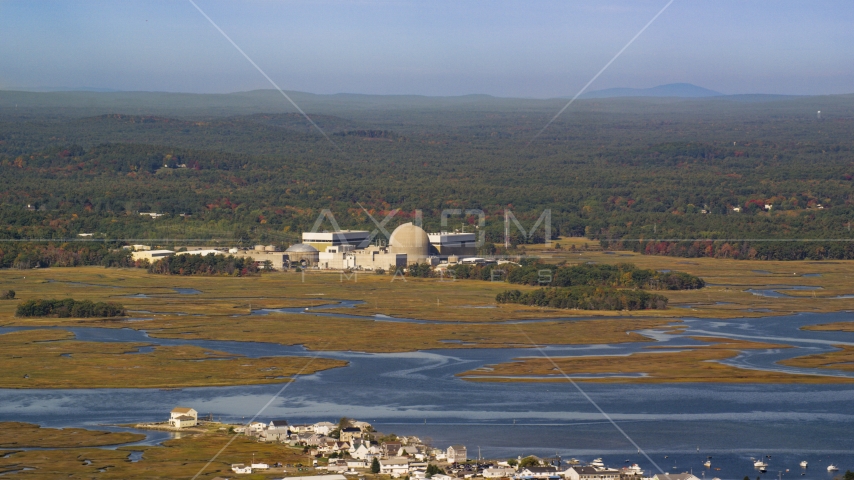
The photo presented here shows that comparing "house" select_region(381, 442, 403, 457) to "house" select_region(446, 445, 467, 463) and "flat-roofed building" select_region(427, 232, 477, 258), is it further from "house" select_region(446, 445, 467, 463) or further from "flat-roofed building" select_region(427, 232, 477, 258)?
"flat-roofed building" select_region(427, 232, 477, 258)

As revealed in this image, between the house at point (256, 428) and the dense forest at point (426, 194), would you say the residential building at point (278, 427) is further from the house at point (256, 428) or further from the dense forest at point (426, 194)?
the dense forest at point (426, 194)

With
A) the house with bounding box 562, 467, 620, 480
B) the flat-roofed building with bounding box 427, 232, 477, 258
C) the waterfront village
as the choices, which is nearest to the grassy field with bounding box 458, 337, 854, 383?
the waterfront village

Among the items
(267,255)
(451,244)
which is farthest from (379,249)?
(267,255)

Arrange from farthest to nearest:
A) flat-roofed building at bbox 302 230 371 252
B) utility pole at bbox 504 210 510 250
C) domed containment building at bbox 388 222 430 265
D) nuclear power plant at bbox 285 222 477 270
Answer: utility pole at bbox 504 210 510 250, flat-roofed building at bbox 302 230 371 252, nuclear power plant at bbox 285 222 477 270, domed containment building at bbox 388 222 430 265

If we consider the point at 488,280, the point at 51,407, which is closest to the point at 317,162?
the point at 488,280

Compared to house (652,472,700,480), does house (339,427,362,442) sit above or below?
above

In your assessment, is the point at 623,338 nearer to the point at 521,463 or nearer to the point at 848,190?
the point at 521,463

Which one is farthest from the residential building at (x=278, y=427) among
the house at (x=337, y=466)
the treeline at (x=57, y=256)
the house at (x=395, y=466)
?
the treeline at (x=57, y=256)
